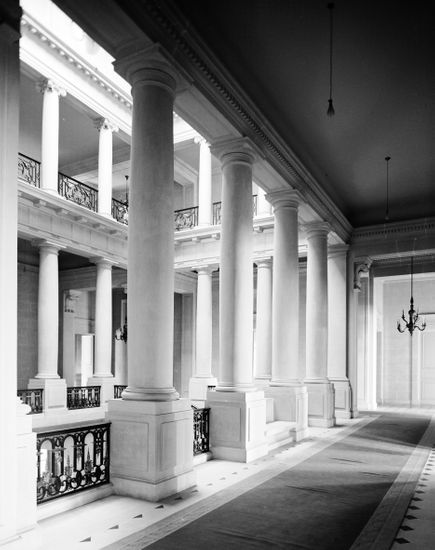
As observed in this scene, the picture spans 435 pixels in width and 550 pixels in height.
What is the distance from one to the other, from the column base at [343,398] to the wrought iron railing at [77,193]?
9.97 meters

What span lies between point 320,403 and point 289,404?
8.87ft

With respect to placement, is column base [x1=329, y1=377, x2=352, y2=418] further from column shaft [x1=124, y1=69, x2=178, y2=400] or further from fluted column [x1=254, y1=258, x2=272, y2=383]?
column shaft [x1=124, y1=69, x2=178, y2=400]

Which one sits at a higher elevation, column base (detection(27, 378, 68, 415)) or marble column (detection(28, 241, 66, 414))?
marble column (detection(28, 241, 66, 414))

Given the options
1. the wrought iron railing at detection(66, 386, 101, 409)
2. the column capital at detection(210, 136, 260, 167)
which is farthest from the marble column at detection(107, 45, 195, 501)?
the wrought iron railing at detection(66, 386, 101, 409)

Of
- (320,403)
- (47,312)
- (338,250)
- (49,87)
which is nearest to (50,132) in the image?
(49,87)

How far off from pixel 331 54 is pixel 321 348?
27.3ft

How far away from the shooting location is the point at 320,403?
45.1 feet

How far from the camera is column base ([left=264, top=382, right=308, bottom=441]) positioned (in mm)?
11318

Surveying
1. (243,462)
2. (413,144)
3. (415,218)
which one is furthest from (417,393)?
(243,462)

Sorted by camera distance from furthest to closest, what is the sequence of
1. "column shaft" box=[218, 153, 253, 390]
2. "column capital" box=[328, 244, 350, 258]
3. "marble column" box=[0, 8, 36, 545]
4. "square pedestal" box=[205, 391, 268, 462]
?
"column capital" box=[328, 244, 350, 258]
"column shaft" box=[218, 153, 253, 390]
"square pedestal" box=[205, 391, 268, 462]
"marble column" box=[0, 8, 36, 545]

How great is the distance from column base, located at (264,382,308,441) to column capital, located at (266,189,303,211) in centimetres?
398

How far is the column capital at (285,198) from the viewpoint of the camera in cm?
1138

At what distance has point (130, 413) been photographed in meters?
6.38

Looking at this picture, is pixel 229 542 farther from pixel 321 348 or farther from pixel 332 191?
pixel 332 191
